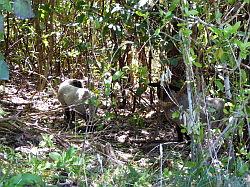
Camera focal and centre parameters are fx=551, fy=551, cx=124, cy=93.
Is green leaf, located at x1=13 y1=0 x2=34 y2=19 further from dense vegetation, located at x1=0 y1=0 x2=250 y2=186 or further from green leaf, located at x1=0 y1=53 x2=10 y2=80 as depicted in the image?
green leaf, located at x1=0 y1=53 x2=10 y2=80

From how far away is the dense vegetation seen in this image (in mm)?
2887

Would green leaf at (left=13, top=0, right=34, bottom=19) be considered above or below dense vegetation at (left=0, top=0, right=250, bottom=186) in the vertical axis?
above

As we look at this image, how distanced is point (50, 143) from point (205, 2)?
1.46 meters

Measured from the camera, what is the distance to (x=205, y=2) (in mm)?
3086

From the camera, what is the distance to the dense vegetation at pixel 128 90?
2.89 meters

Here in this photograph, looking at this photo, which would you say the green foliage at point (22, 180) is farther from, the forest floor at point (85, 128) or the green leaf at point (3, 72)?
the forest floor at point (85, 128)

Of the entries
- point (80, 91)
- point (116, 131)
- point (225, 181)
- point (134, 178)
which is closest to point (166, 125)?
point (116, 131)

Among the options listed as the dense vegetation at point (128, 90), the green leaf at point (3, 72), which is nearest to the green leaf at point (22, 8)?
the dense vegetation at point (128, 90)

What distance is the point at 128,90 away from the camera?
583 centimetres

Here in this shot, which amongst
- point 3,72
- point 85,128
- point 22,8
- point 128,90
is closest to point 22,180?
point 3,72

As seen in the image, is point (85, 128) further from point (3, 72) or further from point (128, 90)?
point (3, 72)

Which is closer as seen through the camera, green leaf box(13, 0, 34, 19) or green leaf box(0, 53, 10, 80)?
green leaf box(0, 53, 10, 80)

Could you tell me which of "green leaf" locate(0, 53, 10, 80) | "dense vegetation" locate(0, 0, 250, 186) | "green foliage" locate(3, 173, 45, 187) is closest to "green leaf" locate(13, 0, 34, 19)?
"dense vegetation" locate(0, 0, 250, 186)

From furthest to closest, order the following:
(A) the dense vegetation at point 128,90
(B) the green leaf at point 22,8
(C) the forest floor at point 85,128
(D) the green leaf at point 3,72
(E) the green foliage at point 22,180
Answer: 1. (C) the forest floor at point 85,128
2. (A) the dense vegetation at point 128,90
3. (E) the green foliage at point 22,180
4. (B) the green leaf at point 22,8
5. (D) the green leaf at point 3,72
